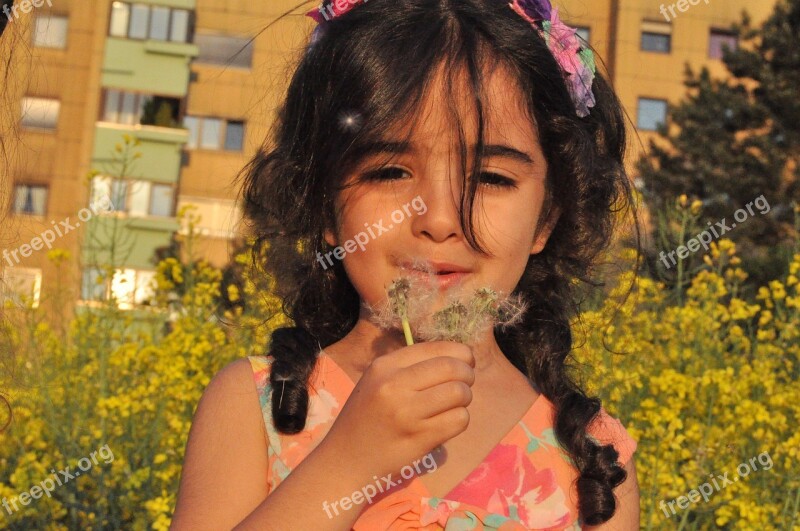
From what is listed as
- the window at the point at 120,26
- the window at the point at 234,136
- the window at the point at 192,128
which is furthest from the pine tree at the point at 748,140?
the window at the point at 120,26

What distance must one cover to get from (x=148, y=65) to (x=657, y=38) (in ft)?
37.5

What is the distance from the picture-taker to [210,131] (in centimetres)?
2425

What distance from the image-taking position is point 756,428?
3066mm

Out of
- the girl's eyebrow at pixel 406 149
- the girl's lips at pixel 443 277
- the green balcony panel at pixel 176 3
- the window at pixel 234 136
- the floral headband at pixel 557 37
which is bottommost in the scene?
the girl's lips at pixel 443 277

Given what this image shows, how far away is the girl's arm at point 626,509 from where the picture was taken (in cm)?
162

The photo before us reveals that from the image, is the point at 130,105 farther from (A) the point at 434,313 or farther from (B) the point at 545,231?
(A) the point at 434,313

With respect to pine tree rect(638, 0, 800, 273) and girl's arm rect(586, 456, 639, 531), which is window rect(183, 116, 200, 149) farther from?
girl's arm rect(586, 456, 639, 531)

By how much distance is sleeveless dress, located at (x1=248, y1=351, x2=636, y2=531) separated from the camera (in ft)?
4.86

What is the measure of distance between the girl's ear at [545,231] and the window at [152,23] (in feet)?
75.9

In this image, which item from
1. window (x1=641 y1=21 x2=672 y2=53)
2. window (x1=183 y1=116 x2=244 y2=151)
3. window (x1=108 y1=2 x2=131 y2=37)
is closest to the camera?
window (x1=183 y1=116 x2=244 y2=151)

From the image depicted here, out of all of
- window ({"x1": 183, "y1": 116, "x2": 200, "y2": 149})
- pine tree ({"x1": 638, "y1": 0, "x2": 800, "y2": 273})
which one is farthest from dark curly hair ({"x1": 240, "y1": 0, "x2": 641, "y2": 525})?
window ({"x1": 183, "y1": 116, "x2": 200, "y2": 149})

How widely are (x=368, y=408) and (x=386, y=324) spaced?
0.17 meters

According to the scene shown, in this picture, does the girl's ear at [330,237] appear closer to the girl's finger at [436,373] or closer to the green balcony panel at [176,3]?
the girl's finger at [436,373]

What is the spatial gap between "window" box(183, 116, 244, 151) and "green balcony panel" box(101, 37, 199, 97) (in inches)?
34.9
